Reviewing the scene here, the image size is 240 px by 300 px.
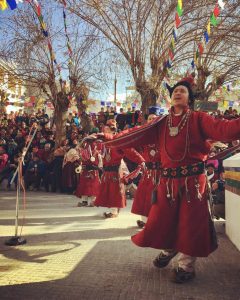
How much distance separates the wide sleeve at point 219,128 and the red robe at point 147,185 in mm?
1925

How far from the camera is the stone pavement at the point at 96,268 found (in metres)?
3.11

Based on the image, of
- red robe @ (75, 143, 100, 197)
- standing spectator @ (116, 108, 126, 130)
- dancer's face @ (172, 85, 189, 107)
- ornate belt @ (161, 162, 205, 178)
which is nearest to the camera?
ornate belt @ (161, 162, 205, 178)

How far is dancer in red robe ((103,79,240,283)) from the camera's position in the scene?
11.1ft

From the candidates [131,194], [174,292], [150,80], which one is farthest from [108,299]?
[150,80]

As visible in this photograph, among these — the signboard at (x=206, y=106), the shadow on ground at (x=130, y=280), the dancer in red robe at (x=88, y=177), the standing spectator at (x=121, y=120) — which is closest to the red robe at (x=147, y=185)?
the shadow on ground at (x=130, y=280)

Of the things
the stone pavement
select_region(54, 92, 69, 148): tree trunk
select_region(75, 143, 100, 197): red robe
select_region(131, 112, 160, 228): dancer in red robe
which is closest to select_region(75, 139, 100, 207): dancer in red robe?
select_region(75, 143, 100, 197): red robe

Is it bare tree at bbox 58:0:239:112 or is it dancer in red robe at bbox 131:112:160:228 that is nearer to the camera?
dancer in red robe at bbox 131:112:160:228

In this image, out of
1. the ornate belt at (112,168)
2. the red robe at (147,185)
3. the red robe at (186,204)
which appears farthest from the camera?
the ornate belt at (112,168)

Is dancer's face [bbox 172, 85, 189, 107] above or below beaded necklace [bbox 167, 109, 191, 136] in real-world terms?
above

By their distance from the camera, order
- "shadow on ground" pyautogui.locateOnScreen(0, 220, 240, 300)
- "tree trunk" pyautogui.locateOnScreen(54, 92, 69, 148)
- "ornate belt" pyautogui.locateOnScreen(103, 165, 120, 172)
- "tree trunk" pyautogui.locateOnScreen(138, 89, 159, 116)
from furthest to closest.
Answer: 1. "tree trunk" pyautogui.locateOnScreen(54, 92, 69, 148)
2. "tree trunk" pyautogui.locateOnScreen(138, 89, 159, 116)
3. "ornate belt" pyautogui.locateOnScreen(103, 165, 120, 172)
4. "shadow on ground" pyautogui.locateOnScreen(0, 220, 240, 300)

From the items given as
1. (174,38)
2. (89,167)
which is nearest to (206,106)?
(174,38)

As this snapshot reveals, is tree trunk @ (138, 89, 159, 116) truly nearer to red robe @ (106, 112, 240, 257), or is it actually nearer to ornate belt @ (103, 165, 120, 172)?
ornate belt @ (103, 165, 120, 172)

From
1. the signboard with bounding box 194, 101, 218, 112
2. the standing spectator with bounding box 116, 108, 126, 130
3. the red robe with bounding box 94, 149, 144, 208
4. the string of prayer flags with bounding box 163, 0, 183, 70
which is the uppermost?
the string of prayer flags with bounding box 163, 0, 183, 70

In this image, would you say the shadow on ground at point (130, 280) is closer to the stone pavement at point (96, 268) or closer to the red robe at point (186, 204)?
the stone pavement at point (96, 268)
